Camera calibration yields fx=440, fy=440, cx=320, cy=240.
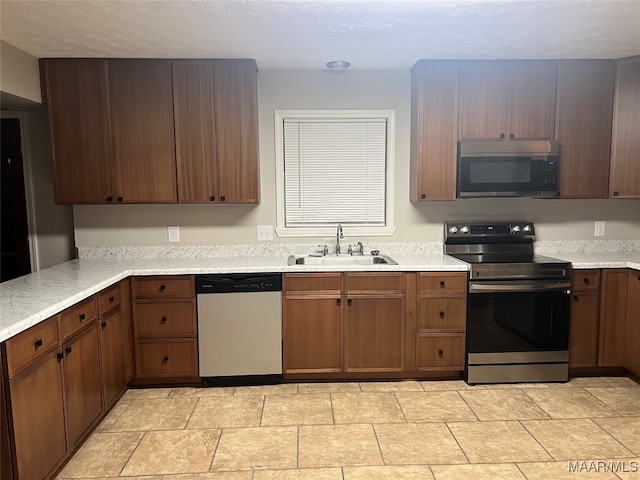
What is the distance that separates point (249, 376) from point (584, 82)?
11.0 feet

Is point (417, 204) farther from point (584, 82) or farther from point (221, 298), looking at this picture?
point (221, 298)

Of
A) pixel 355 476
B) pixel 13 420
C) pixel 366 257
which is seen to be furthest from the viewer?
pixel 366 257

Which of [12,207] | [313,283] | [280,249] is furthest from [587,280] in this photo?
[12,207]

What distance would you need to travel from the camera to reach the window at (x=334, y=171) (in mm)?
3623

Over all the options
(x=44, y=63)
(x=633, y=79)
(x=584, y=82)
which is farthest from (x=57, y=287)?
(x=633, y=79)

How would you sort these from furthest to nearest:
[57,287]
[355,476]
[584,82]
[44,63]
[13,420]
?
[584,82], [44,63], [57,287], [355,476], [13,420]

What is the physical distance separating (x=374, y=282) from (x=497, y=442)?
125 cm

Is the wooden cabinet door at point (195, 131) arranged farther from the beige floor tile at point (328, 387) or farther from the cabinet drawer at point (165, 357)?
the beige floor tile at point (328, 387)

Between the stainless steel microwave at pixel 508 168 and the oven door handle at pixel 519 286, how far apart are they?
683 millimetres

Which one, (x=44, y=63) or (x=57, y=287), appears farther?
(x=44, y=63)

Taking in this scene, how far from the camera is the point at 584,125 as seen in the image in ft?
11.1

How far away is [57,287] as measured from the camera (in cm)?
253

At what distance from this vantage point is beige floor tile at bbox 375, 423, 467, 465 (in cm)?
234

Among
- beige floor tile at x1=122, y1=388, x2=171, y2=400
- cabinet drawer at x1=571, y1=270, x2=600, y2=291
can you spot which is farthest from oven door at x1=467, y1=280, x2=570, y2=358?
beige floor tile at x1=122, y1=388, x2=171, y2=400
